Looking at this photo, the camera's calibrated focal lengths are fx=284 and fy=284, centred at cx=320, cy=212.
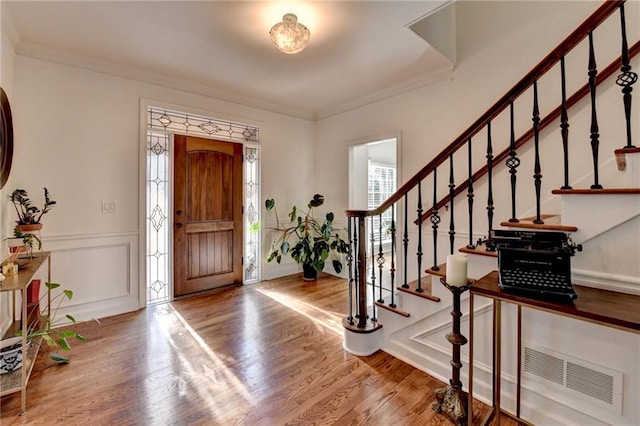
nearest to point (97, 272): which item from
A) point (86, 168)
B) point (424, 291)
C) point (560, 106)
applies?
point (86, 168)

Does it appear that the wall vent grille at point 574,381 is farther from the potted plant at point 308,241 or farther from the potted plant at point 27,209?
the potted plant at point 27,209

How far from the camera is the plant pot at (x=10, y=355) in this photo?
5.82 feet

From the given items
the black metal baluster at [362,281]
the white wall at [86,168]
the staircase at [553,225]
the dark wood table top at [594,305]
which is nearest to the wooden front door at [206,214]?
the white wall at [86,168]

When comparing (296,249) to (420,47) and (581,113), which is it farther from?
(581,113)

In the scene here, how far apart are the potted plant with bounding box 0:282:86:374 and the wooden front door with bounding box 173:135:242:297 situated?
1.11 meters

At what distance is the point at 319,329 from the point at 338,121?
312cm

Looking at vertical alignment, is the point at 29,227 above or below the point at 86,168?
below

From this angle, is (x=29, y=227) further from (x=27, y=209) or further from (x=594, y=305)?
(x=594, y=305)

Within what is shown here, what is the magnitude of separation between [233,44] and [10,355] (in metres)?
2.87

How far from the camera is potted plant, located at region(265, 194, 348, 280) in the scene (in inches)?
165

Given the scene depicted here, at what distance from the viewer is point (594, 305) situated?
3.76 feet

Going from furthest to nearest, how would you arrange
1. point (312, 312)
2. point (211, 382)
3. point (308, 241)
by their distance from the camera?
point (308, 241), point (312, 312), point (211, 382)

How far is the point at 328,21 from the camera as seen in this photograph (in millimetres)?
2293


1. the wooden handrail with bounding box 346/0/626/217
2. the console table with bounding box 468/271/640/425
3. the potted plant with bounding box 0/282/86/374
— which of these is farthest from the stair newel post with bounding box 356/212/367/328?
the potted plant with bounding box 0/282/86/374
